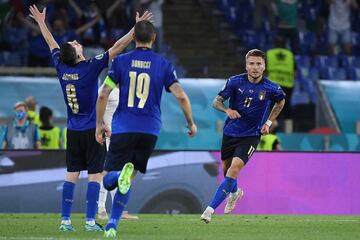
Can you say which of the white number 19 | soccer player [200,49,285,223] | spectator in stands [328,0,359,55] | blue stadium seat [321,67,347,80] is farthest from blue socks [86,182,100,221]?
spectator in stands [328,0,359,55]

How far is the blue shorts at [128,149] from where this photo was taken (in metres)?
12.8

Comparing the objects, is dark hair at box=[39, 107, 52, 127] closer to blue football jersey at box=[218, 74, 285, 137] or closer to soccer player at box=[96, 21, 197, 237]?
blue football jersey at box=[218, 74, 285, 137]

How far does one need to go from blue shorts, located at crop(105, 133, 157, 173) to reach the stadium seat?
17.6 metres

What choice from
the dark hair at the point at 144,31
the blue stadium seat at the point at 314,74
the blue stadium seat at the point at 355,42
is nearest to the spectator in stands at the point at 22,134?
the dark hair at the point at 144,31

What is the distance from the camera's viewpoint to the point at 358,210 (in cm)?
1983

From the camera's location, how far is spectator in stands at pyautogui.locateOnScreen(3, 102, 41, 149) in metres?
20.8

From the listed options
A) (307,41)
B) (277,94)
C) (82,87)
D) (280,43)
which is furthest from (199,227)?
(307,41)

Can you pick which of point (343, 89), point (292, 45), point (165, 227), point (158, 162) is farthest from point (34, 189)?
point (292, 45)

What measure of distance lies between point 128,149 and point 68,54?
1.90 meters

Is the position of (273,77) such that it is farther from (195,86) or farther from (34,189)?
(34,189)

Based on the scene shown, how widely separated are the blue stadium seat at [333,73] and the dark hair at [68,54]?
1605 centimetres

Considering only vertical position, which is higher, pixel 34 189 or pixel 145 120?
pixel 145 120

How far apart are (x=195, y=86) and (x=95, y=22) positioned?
5408mm

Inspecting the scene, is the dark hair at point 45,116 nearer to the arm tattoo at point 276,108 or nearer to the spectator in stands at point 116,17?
the arm tattoo at point 276,108
